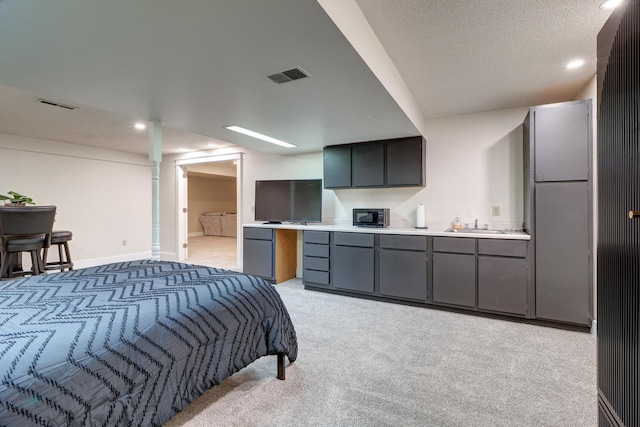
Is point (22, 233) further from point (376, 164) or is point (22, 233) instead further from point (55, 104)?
point (376, 164)

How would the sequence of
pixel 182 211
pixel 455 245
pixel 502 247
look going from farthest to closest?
1. pixel 182 211
2. pixel 455 245
3. pixel 502 247

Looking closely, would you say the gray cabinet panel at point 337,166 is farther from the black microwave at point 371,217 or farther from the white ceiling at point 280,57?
the white ceiling at point 280,57

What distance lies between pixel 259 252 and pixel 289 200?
96 cm

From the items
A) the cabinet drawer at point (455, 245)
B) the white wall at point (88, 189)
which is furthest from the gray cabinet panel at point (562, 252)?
the white wall at point (88, 189)

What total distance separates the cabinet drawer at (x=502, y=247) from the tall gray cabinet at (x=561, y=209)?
103mm

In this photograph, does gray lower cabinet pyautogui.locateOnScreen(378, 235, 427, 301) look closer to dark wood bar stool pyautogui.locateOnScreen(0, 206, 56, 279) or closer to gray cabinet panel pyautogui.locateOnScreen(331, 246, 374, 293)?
gray cabinet panel pyautogui.locateOnScreen(331, 246, 374, 293)

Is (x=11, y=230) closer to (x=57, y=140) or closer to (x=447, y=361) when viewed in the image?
(x=57, y=140)

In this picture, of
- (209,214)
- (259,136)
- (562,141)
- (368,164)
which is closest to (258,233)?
Answer: (259,136)

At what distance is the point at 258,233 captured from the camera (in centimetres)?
464

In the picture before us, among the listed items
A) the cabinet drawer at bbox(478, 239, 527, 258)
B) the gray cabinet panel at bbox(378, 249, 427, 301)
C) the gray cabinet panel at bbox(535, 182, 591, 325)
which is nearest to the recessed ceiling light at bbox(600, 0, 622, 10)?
the gray cabinet panel at bbox(535, 182, 591, 325)

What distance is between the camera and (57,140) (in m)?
5.27

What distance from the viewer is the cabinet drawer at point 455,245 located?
3188 millimetres

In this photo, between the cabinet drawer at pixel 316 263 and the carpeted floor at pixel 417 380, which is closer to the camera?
the carpeted floor at pixel 417 380

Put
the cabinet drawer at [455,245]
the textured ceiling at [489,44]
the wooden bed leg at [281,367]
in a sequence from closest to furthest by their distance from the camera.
Answer: the textured ceiling at [489,44] < the wooden bed leg at [281,367] < the cabinet drawer at [455,245]
